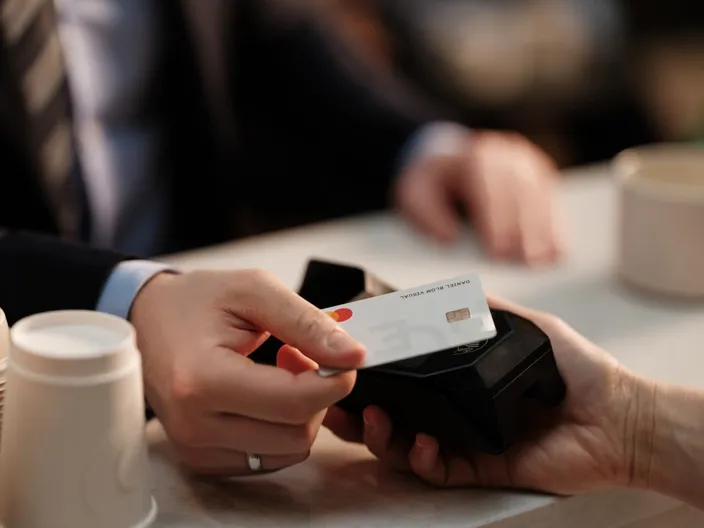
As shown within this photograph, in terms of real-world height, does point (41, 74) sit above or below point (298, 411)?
above

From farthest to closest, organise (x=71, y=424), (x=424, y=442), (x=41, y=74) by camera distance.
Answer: (x=41, y=74), (x=424, y=442), (x=71, y=424)

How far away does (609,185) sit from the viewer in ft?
3.93

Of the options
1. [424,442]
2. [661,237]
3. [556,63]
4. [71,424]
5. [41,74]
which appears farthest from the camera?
[556,63]

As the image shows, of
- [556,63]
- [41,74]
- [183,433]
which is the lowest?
[556,63]

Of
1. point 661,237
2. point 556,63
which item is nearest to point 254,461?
point 661,237

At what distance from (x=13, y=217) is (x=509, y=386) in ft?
2.39

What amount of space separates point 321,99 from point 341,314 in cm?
85

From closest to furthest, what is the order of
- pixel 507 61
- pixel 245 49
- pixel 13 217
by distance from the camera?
pixel 13 217, pixel 245 49, pixel 507 61

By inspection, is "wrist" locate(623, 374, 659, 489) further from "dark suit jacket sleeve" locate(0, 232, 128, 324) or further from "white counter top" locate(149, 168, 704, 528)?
"dark suit jacket sleeve" locate(0, 232, 128, 324)

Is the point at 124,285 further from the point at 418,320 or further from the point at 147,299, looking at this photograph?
the point at 418,320

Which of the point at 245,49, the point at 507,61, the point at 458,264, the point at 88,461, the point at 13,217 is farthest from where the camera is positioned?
the point at 507,61

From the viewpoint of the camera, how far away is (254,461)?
1.85 feet

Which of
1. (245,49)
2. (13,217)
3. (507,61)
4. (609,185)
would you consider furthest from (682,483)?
(507,61)

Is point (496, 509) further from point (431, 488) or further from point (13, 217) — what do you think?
point (13, 217)
